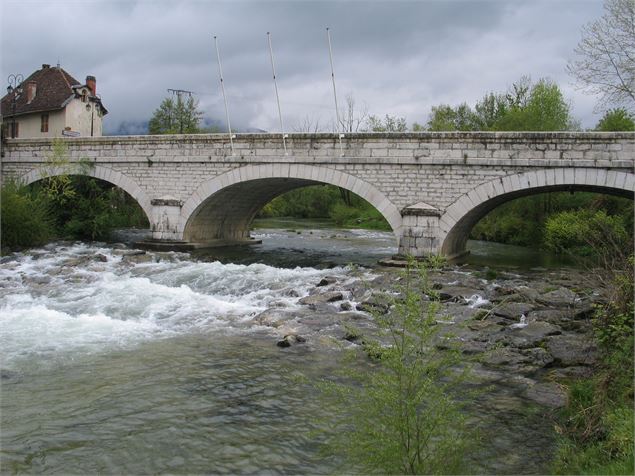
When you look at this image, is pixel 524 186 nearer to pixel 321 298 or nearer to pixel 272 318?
pixel 321 298

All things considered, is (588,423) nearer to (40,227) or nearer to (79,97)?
(40,227)

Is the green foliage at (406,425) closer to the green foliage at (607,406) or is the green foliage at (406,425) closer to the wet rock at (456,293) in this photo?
the green foliage at (607,406)

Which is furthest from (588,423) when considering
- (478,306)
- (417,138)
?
(417,138)

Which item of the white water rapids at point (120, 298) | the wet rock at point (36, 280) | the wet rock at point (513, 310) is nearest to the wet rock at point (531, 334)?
the wet rock at point (513, 310)

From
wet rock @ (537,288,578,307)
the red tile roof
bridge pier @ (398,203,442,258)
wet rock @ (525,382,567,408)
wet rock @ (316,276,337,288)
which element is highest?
the red tile roof

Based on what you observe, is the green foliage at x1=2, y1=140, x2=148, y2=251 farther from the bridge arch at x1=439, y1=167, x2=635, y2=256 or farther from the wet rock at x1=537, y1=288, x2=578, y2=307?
the wet rock at x1=537, y1=288, x2=578, y2=307

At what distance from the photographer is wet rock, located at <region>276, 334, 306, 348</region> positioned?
8.52m

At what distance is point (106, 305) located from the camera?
1070 cm

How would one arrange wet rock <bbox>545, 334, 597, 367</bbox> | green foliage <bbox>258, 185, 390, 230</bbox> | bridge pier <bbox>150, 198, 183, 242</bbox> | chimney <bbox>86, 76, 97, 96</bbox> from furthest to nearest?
green foliage <bbox>258, 185, 390, 230</bbox>
chimney <bbox>86, 76, 97, 96</bbox>
bridge pier <bbox>150, 198, 183, 242</bbox>
wet rock <bbox>545, 334, 597, 367</bbox>

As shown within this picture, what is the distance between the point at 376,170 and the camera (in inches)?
634

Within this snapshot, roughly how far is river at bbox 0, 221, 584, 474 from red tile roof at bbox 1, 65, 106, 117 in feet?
68.3

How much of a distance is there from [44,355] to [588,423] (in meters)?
6.66

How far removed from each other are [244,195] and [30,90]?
2028 cm

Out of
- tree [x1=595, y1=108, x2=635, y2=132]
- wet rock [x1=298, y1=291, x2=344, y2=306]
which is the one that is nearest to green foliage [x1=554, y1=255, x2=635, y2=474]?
wet rock [x1=298, y1=291, x2=344, y2=306]
